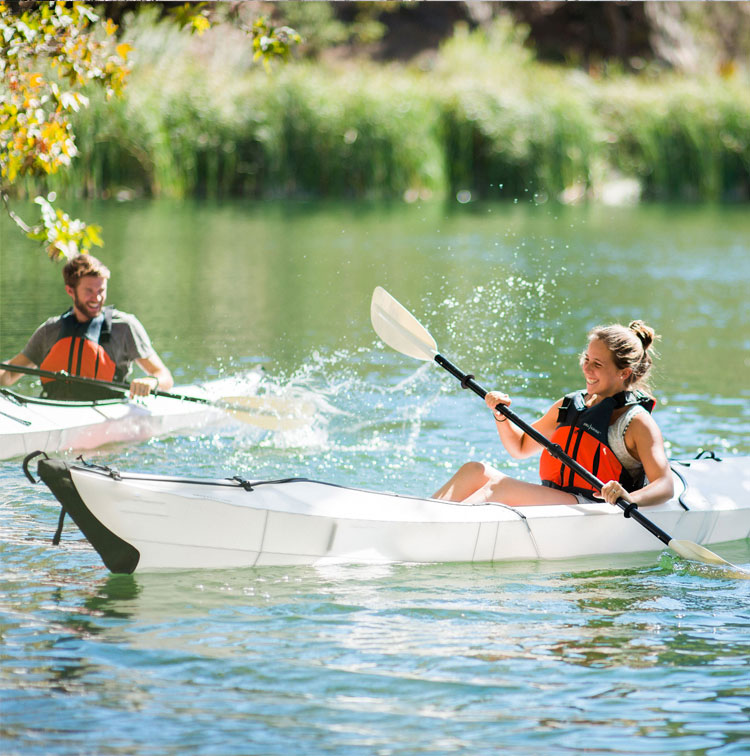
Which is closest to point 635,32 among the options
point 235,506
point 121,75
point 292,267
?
point 292,267

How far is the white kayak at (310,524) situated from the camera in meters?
3.96

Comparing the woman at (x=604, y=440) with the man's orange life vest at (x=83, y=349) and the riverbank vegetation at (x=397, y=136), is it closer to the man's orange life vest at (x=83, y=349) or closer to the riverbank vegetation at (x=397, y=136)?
the man's orange life vest at (x=83, y=349)

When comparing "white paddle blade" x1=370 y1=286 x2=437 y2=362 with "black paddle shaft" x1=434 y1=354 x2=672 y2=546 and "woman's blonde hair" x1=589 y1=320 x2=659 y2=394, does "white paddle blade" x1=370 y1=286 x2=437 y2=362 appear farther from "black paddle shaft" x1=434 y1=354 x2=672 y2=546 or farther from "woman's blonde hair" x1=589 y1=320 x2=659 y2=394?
"woman's blonde hair" x1=589 y1=320 x2=659 y2=394

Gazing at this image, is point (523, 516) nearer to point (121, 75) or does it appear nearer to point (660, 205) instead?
point (121, 75)

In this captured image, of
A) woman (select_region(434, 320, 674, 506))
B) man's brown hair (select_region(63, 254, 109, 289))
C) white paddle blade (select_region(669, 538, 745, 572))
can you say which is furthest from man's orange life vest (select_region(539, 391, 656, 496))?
man's brown hair (select_region(63, 254, 109, 289))

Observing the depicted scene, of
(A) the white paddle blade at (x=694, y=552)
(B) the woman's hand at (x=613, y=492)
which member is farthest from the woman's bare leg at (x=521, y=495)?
(A) the white paddle blade at (x=694, y=552)

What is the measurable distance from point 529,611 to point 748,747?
1.07 metres

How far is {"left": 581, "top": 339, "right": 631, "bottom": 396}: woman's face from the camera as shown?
4.46 meters

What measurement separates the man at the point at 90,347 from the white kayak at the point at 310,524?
203 cm

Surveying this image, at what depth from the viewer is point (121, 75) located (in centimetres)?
590

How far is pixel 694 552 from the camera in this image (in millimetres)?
4473

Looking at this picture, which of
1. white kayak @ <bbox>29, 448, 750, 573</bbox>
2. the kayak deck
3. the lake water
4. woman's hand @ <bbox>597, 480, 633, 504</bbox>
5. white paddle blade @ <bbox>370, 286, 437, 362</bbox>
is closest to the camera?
the lake water

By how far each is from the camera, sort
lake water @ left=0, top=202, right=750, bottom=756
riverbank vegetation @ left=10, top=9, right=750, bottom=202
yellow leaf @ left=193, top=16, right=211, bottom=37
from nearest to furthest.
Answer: lake water @ left=0, top=202, right=750, bottom=756
yellow leaf @ left=193, top=16, right=211, bottom=37
riverbank vegetation @ left=10, top=9, right=750, bottom=202

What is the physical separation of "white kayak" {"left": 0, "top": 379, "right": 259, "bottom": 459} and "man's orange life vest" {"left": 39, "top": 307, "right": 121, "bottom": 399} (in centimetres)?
19
